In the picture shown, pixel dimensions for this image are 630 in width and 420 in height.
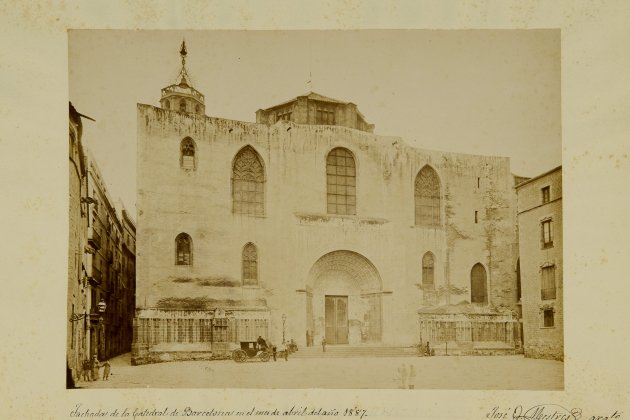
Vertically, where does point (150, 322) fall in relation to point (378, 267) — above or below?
below

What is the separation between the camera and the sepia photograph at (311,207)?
5.54 m

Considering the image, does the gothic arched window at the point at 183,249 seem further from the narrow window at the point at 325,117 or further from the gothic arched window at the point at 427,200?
the gothic arched window at the point at 427,200

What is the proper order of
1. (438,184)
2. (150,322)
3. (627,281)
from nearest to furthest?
(627,281) < (150,322) < (438,184)

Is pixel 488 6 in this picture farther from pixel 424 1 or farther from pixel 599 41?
pixel 599 41

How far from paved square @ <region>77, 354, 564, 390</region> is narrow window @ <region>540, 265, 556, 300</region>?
570 mm

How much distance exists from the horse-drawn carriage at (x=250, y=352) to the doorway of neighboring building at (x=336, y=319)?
72 centimetres

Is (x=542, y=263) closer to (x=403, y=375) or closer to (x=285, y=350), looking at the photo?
(x=403, y=375)

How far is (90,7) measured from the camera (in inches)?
214

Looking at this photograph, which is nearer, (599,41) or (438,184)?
(599,41)

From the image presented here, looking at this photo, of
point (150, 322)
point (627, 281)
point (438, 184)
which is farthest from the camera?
point (438, 184)

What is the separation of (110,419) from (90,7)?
11.4ft

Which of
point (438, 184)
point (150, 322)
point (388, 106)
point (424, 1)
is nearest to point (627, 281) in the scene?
point (438, 184)

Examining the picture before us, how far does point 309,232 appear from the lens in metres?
6.27

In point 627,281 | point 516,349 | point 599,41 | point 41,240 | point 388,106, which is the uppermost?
point 599,41
